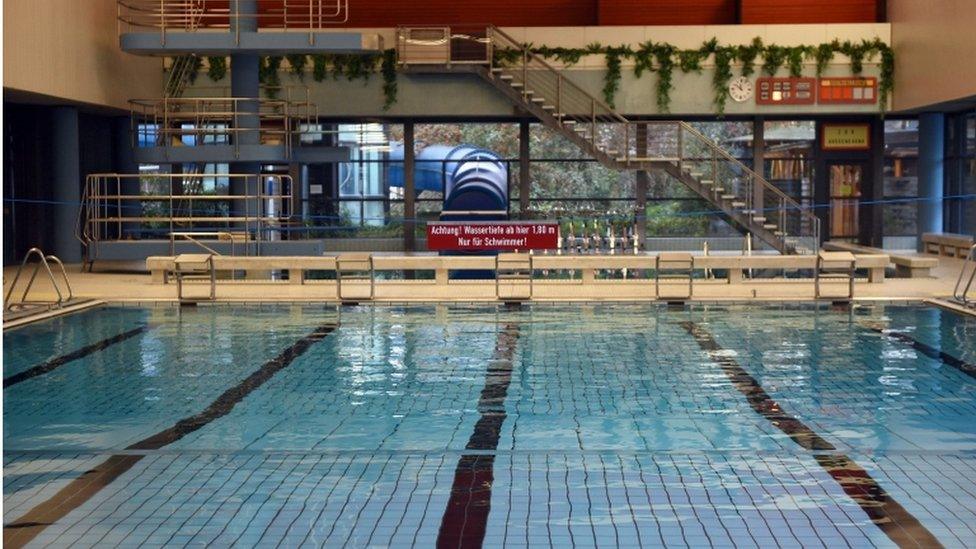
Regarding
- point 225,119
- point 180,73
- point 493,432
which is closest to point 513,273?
point 225,119

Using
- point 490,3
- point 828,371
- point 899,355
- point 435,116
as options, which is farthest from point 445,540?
point 490,3

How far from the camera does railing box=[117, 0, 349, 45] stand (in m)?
22.0

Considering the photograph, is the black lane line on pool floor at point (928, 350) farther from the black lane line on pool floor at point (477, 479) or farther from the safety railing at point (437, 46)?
the safety railing at point (437, 46)

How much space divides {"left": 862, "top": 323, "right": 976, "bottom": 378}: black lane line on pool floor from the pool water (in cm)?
6

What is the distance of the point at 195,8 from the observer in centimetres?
2447

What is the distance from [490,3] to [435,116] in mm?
2852

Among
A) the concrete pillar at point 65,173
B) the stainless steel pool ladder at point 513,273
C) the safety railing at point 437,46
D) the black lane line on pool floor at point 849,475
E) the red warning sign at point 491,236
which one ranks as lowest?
the black lane line on pool floor at point 849,475

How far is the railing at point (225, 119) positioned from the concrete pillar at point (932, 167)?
11519 millimetres

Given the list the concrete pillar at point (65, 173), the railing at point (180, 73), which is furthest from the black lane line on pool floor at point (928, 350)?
the railing at point (180, 73)

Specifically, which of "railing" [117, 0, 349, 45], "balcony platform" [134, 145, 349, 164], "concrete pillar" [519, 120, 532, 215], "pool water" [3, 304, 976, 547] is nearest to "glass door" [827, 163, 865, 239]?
"concrete pillar" [519, 120, 532, 215]

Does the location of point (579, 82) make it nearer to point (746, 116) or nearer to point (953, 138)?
point (746, 116)

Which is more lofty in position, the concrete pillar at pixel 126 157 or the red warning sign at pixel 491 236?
the concrete pillar at pixel 126 157

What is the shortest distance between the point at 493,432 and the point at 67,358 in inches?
199

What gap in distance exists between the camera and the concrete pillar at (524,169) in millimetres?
26703
